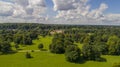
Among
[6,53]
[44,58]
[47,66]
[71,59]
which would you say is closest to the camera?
[47,66]

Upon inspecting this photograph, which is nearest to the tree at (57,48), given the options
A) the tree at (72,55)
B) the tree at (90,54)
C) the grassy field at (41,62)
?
the grassy field at (41,62)

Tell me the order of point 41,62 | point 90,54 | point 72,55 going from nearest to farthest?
point 41,62
point 72,55
point 90,54

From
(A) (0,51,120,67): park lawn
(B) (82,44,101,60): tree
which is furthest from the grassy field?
(B) (82,44,101,60): tree

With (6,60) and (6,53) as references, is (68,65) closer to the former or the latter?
(6,60)

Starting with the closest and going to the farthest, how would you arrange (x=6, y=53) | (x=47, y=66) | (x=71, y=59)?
(x=47, y=66) < (x=71, y=59) < (x=6, y=53)

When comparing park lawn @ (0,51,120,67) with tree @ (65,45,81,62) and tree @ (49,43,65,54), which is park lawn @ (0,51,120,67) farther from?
tree @ (49,43,65,54)

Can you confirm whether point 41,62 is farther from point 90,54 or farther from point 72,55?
point 90,54

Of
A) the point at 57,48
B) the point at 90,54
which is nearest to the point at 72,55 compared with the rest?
the point at 90,54

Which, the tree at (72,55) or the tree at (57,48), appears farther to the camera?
the tree at (57,48)

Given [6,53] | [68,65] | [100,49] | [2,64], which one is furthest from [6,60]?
[100,49]

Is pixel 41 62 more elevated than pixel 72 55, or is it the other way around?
pixel 72 55

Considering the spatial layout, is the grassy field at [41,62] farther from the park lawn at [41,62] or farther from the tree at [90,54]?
the tree at [90,54]
